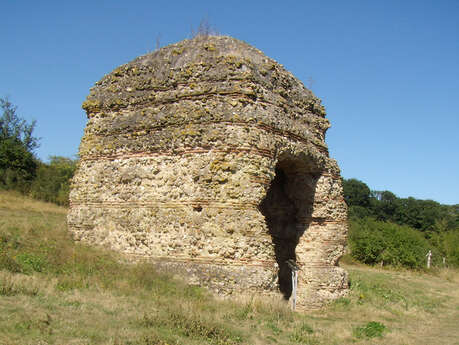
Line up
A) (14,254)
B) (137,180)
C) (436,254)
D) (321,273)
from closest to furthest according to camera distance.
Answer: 1. (14,254)
2. (137,180)
3. (321,273)
4. (436,254)

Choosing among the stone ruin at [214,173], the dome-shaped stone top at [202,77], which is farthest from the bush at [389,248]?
the dome-shaped stone top at [202,77]

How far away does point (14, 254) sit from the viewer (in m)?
9.98

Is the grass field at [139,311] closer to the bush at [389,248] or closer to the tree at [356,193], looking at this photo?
the bush at [389,248]

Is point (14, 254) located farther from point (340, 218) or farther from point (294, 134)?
point (340, 218)

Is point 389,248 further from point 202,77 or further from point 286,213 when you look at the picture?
point 202,77

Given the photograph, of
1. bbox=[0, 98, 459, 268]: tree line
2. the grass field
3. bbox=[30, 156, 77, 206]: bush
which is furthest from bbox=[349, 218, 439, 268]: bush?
bbox=[30, 156, 77, 206]: bush

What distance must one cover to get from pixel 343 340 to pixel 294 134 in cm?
487

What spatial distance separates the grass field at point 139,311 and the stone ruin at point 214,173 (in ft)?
1.82

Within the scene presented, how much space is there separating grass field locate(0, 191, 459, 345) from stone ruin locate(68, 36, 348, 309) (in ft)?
1.82

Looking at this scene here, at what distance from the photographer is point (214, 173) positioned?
9648 mm

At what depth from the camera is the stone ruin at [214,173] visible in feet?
31.1

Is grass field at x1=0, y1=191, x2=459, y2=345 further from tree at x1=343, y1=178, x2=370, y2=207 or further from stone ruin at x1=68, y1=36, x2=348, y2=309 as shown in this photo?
tree at x1=343, y1=178, x2=370, y2=207

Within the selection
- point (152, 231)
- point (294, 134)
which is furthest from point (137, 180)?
point (294, 134)

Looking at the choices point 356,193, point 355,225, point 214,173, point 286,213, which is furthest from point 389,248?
point 356,193
